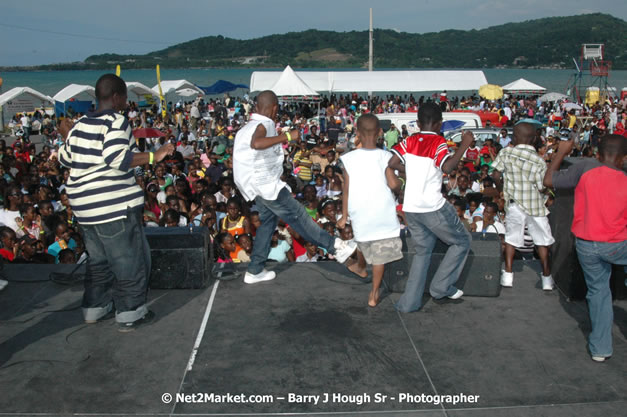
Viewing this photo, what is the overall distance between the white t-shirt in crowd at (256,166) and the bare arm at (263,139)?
86mm

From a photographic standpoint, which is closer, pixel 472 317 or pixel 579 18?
pixel 472 317

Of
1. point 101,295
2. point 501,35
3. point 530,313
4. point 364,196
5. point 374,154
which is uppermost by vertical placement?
point 501,35

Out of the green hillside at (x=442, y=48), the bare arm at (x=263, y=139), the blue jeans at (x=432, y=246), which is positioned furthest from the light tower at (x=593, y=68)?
the green hillside at (x=442, y=48)

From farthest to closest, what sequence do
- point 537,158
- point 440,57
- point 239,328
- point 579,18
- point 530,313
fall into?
point 579,18, point 440,57, point 537,158, point 530,313, point 239,328

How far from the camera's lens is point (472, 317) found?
429 centimetres

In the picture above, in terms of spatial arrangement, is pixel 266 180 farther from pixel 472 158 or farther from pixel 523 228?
pixel 472 158

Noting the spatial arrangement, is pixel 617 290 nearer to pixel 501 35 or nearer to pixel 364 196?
pixel 364 196

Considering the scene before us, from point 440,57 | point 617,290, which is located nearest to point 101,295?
point 617,290

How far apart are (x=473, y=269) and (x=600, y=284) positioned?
45.6 inches

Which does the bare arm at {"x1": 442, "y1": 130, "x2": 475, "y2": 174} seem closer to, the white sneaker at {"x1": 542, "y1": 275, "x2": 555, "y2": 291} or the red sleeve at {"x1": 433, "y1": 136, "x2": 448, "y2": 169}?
the red sleeve at {"x1": 433, "y1": 136, "x2": 448, "y2": 169}

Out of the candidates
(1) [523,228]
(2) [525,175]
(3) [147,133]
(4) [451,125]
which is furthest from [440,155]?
(4) [451,125]

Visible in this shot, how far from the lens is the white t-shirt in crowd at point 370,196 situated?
424 centimetres

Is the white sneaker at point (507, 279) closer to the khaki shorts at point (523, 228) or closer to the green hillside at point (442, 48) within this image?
the khaki shorts at point (523, 228)

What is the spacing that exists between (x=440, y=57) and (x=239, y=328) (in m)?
155
